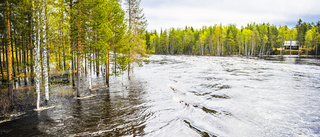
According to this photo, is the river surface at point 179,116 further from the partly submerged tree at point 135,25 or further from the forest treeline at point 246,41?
the forest treeline at point 246,41

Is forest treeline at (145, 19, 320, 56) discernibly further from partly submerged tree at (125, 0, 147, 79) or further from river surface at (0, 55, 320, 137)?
river surface at (0, 55, 320, 137)

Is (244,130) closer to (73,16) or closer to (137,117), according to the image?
(137,117)

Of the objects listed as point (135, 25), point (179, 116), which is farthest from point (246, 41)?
point (179, 116)

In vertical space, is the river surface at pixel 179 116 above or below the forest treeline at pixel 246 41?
below

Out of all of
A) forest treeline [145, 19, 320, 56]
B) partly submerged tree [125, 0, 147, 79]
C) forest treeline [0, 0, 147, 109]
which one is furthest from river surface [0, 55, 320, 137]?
forest treeline [145, 19, 320, 56]

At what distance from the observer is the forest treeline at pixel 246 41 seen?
76.2m

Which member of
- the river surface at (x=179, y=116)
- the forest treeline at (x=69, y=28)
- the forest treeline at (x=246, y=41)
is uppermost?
the forest treeline at (x=246, y=41)

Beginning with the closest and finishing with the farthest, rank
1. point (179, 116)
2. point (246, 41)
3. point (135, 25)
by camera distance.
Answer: point (179, 116), point (135, 25), point (246, 41)

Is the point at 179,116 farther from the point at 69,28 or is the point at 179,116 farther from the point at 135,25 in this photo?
the point at 135,25

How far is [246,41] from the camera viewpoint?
84125 millimetres

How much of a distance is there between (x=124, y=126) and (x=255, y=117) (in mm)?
8157

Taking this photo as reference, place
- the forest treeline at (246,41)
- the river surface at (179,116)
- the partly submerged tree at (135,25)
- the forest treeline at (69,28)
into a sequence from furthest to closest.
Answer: the forest treeline at (246,41)
the partly submerged tree at (135,25)
the forest treeline at (69,28)
the river surface at (179,116)

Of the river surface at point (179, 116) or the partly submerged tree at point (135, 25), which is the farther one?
the partly submerged tree at point (135, 25)

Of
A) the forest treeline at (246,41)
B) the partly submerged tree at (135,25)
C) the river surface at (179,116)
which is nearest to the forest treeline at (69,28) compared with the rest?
the partly submerged tree at (135,25)
